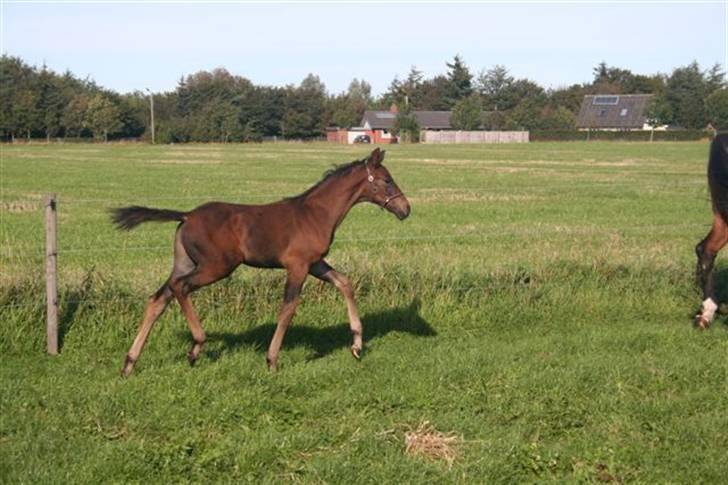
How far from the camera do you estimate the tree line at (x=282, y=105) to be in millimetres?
105500

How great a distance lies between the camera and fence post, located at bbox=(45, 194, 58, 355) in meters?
7.98

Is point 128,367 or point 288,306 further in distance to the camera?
point 288,306

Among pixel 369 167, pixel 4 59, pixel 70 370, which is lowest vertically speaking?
pixel 70 370

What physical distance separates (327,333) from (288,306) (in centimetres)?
150

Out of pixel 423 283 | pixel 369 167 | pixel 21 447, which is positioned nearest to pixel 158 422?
pixel 21 447

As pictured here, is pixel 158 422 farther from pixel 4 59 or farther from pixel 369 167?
pixel 4 59

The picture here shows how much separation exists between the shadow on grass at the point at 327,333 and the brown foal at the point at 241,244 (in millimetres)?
710

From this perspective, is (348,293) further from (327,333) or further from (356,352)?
(327,333)

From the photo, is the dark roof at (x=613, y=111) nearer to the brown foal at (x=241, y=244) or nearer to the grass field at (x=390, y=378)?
the grass field at (x=390, y=378)

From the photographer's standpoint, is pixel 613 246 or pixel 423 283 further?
pixel 613 246

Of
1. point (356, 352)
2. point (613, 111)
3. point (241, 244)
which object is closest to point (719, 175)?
point (356, 352)

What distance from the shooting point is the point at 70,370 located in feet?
24.3

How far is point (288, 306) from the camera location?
7.32 meters

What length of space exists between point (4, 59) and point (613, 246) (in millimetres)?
115230
